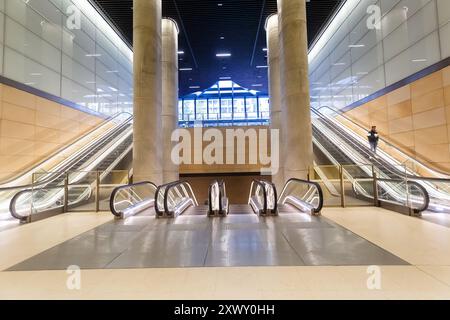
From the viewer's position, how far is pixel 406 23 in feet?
32.4

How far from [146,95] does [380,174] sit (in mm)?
8299

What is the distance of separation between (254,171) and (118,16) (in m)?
12.2

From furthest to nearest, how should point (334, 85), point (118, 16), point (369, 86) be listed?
point (334, 85) < point (118, 16) < point (369, 86)

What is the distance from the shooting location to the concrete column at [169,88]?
47.1 feet

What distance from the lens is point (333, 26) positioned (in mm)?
16422

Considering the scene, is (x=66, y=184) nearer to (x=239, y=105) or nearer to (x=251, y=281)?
(x=251, y=281)

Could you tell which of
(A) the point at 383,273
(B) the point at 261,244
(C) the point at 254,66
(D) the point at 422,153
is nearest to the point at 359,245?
(A) the point at 383,273

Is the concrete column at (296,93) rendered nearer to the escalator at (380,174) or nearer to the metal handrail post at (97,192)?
the escalator at (380,174)

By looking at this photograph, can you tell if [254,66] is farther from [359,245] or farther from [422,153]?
[359,245]

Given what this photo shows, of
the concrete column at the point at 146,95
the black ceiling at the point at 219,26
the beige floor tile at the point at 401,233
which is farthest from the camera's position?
the black ceiling at the point at 219,26

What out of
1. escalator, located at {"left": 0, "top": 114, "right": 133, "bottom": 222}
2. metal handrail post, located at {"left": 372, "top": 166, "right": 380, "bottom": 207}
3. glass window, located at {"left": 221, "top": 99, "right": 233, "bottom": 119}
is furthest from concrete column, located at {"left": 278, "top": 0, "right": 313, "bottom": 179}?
glass window, located at {"left": 221, "top": 99, "right": 233, "bottom": 119}

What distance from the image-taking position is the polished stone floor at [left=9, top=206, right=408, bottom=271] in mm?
3014

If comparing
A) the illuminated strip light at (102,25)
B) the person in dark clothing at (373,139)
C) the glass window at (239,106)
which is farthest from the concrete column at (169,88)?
the glass window at (239,106)

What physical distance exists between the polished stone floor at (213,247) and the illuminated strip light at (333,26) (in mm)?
14130
